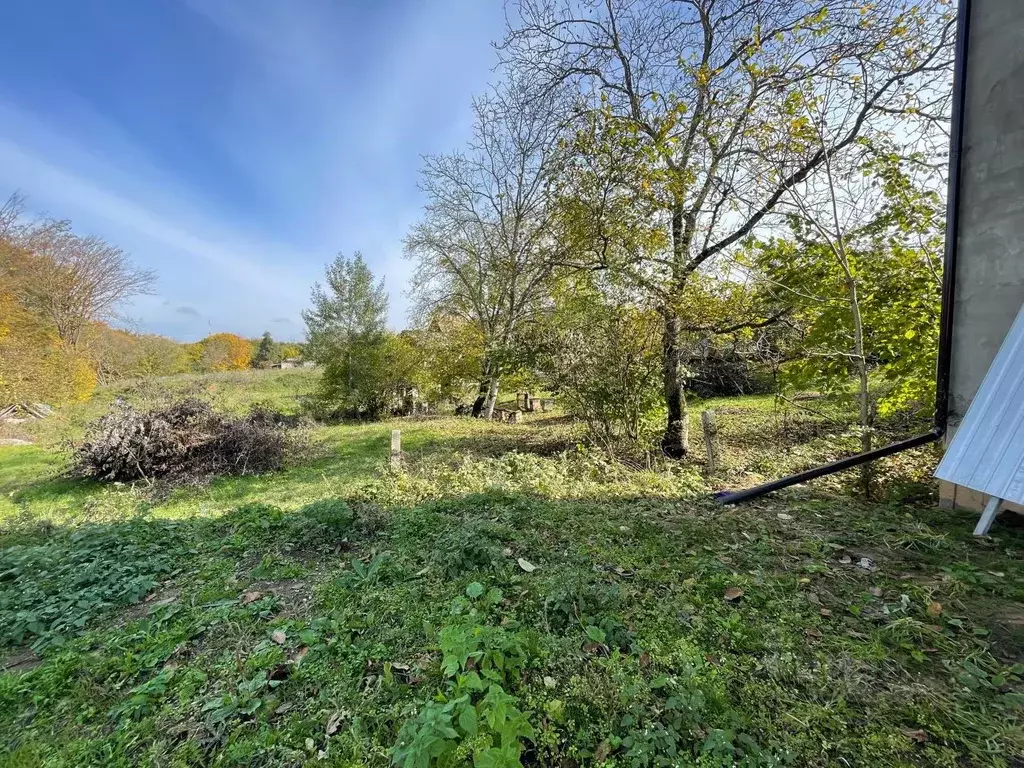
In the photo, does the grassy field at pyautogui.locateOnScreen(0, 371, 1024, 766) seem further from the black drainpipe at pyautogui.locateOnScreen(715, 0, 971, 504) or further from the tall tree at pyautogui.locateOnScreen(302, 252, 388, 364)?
the tall tree at pyautogui.locateOnScreen(302, 252, 388, 364)

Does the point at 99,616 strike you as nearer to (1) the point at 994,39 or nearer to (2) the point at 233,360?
(1) the point at 994,39

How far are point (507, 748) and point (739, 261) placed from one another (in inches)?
241

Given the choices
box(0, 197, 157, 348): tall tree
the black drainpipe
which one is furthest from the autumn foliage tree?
the black drainpipe

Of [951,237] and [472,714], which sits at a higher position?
[951,237]

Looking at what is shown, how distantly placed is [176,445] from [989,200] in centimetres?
1022

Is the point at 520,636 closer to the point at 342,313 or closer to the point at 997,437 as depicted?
the point at 997,437

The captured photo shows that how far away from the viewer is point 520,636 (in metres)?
1.82

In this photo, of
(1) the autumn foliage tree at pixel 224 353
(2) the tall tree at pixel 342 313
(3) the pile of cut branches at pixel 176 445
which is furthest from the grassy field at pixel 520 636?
(1) the autumn foliage tree at pixel 224 353

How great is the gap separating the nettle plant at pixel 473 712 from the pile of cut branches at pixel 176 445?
272 inches

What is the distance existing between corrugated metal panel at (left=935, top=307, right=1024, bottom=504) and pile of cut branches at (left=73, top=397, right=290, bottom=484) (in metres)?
8.80

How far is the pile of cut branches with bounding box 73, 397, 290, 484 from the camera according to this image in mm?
6461

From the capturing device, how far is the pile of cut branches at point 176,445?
6461 millimetres

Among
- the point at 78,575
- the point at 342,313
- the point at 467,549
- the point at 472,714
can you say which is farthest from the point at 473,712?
the point at 342,313

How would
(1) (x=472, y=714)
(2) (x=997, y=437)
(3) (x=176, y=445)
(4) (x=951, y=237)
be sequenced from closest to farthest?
(1) (x=472, y=714) → (2) (x=997, y=437) → (4) (x=951, y=237) → (3) (x=176, y=445)
